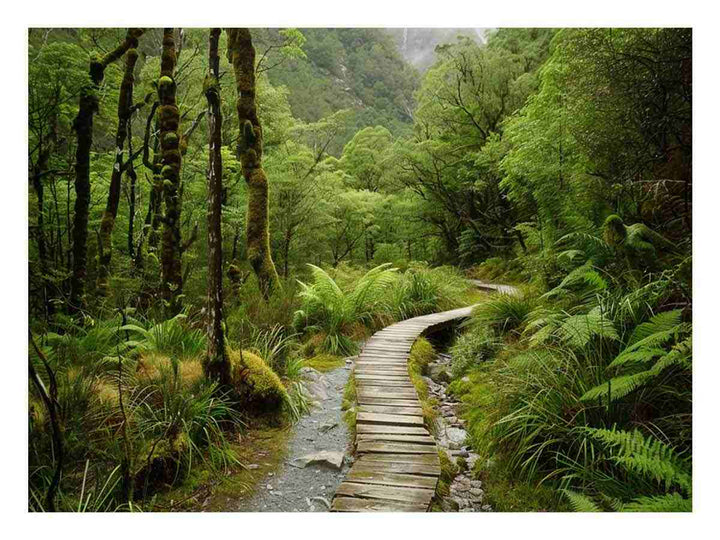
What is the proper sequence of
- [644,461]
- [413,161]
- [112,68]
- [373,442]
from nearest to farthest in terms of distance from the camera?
1. [644,461]
2. [373,442]
3. [112,68]
4. [413,161]

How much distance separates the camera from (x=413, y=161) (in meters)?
15.4

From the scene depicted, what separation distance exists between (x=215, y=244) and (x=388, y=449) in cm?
184

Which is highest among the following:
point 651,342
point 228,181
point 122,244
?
point 228,181

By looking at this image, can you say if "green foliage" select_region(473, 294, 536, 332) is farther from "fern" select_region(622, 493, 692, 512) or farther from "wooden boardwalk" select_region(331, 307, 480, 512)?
"fern" select_region(622, 493, 692, 512)

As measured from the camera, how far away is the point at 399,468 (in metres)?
2.62

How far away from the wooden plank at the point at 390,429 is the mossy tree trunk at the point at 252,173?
9.99 ft

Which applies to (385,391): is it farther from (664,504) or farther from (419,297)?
(419,297)

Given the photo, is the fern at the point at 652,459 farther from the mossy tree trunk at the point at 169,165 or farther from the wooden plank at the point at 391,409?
the mossy tree trunk at the point at 169,165

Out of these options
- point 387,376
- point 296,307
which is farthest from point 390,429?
point 296,307

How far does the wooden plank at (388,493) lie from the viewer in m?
2.31

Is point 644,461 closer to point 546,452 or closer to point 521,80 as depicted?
point 546,452

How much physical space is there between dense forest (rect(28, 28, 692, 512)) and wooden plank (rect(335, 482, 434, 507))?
15 cm
